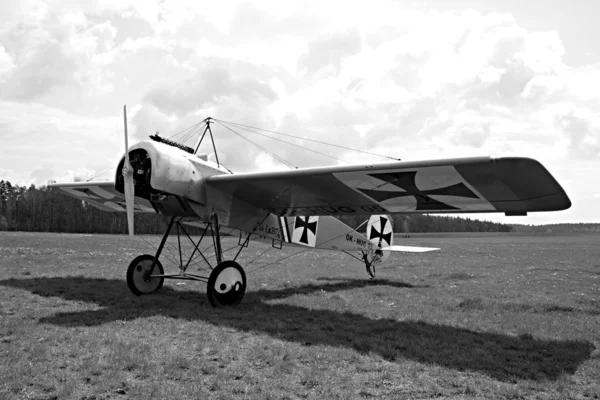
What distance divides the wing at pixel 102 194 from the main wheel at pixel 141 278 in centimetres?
173

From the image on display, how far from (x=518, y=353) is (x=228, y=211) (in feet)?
20.6

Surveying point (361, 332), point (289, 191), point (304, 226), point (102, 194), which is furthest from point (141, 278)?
point (361, 332)

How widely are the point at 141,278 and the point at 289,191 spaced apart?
13.3ft

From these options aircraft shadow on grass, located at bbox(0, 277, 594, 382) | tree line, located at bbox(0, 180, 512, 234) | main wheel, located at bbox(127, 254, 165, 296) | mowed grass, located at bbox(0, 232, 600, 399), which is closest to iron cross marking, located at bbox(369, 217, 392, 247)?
mowed grass, located at bbox(0, 232, 600, 399)

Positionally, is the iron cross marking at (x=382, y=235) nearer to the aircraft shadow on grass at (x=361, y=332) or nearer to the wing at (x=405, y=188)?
the wing at (x=405, y=188)

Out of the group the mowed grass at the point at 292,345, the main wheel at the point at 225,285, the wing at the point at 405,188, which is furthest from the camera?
the main wheel at the point at 225,285

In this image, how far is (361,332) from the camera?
699 cm

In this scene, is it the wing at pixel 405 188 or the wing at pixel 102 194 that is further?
the wing at pixel 102 194

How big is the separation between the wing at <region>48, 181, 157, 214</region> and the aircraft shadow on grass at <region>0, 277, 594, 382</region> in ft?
9.04

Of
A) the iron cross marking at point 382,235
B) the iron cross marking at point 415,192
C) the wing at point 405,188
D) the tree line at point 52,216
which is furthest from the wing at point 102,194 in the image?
the tree line at point 52,216

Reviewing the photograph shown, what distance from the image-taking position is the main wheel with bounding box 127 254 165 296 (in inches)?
393

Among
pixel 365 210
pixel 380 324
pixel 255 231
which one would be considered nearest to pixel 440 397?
pixel 380 324

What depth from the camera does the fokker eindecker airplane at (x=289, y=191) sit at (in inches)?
282

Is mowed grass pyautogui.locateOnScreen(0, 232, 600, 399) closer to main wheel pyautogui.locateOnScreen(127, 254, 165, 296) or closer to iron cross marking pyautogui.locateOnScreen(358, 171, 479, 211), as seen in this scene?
main wheel pyautogui.locateOnScreen(127, 254, 165, 296)
